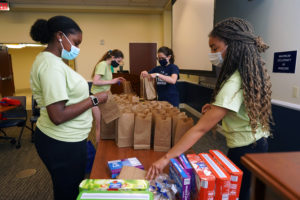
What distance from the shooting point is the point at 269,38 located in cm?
226

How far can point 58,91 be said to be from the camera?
918mm

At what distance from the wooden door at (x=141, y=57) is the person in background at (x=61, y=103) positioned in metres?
4.18

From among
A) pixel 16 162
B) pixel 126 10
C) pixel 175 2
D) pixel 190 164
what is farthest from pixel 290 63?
pixel 126 10

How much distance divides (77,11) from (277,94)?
5489mm

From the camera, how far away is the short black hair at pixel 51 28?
3.35ft

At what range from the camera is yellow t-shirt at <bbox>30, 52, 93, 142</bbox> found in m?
0.92

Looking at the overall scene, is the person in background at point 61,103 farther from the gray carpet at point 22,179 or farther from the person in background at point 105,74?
the person in background at point 105,74

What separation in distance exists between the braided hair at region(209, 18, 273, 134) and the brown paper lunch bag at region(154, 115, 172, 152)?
1.49 ft

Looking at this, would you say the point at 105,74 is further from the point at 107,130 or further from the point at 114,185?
the point at 114,185

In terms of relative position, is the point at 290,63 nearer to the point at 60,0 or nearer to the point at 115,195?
the point at 115,195

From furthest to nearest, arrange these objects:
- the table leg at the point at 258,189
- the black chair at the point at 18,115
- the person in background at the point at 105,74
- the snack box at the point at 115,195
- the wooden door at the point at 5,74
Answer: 1. the wooden door at the point at 5,74
2. the black chair at the point at 18,115
3. the person in background at the point at 105,74
4. the snack box at the point at 115,195
5. the table leg at the point at 258,189

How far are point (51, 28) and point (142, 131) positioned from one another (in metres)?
0.77

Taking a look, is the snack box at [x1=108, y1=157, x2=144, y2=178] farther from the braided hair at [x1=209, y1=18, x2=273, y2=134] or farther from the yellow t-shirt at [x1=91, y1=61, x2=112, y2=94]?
the yellow t-shirt at [x1=91, y1=61, x2=112, y2=94]

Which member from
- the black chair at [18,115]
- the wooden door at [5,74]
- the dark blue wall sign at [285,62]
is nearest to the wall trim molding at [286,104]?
the dark blue wall sign at [285,62]
